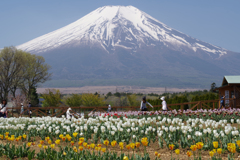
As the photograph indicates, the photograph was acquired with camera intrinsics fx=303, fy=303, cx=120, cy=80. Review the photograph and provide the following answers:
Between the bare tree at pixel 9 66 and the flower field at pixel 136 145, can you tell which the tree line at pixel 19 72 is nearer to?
the bare tree at pixel 9 66

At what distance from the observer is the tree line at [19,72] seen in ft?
158

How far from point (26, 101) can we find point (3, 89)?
13.6 ft

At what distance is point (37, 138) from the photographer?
35.8ft

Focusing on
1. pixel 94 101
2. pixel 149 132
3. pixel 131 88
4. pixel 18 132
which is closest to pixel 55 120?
pixel 18 132

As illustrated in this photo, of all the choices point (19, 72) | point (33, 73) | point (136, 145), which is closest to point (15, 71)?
point (19, 72)

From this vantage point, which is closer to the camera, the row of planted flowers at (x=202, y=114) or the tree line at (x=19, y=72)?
the row of planted flowers at (x=202, y=114)

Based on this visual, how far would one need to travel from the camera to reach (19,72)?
163 feet

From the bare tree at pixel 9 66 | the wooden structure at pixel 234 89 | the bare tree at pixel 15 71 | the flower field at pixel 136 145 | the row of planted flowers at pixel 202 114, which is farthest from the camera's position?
the bare tree at pixel 15 71

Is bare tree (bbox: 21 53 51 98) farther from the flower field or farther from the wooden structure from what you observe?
the flower field

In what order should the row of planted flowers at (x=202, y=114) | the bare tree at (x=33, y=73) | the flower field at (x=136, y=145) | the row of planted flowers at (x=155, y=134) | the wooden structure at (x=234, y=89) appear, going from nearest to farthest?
the flower field at (x=136, y=145) → the row of planted flowers at (x=155, y=134) → the row of planted flowers at (x=202, y=114) → the wooden structure at (x=234, y=89) → the bare tree at (x=33, y=73)

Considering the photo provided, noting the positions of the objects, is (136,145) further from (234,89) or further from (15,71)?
(15,71)

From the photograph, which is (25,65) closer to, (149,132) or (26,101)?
(26,101)

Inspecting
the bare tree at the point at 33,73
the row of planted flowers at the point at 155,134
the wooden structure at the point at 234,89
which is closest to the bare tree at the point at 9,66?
the bare tree at the point at 33,73

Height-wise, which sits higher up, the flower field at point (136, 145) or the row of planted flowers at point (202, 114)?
the row of planted flowers at point (202, 114)
